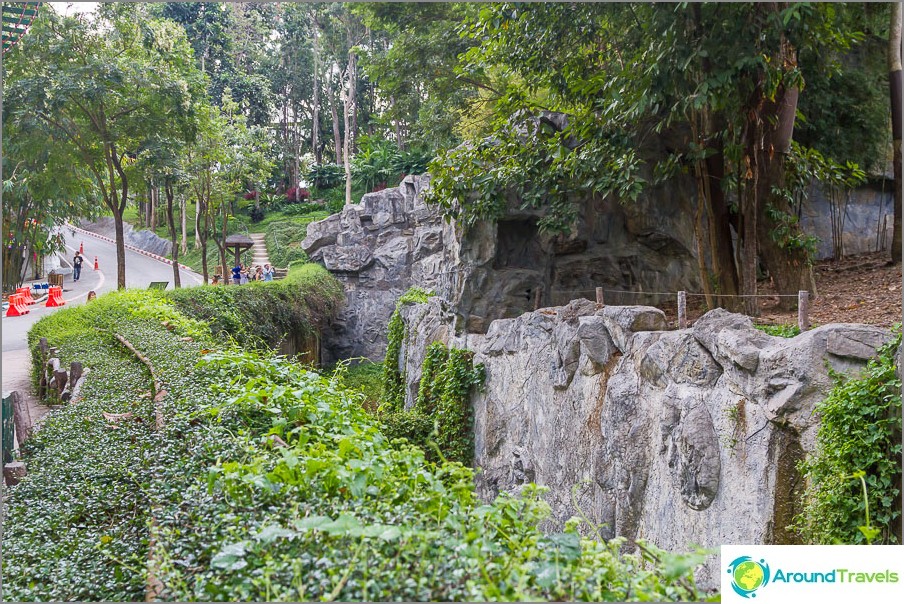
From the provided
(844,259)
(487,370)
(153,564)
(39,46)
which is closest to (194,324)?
(487,370)

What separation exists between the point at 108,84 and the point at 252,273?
14842 millimetres

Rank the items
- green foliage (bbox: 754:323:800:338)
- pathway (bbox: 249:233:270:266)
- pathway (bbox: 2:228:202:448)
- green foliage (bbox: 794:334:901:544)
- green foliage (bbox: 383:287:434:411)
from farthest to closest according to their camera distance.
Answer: pathway (bbox: 249:233:270:266), green foliage (bbox: 383:287:434:411), pathway (bbox: 2:228:202:448), green foliage (bbox: 754:323:800:338), green foliage (bbox: 794:334:901:544)

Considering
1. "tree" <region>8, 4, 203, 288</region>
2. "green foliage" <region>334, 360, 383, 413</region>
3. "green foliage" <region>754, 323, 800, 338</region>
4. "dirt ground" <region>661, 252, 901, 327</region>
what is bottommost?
"green foliage" <region>334, 360, 383, 413</region>

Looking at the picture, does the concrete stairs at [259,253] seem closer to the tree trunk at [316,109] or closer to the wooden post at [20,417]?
the tree trunk at [316,109]

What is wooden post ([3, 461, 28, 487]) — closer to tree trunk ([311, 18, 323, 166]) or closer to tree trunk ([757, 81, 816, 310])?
tree trunk ([757, 81, 816, 310])

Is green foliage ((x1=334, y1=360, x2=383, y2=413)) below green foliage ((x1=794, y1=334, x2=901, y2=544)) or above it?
below

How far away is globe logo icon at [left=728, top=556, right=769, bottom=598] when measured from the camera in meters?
3.12

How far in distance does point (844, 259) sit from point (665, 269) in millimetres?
3598

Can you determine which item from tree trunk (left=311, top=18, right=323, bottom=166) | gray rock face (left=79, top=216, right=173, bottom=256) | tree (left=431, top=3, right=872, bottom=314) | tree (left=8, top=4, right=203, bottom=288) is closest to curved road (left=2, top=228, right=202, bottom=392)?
gray rock face (left=79, top=216, right=173, bottom=256)

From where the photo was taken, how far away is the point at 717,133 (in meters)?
9.84

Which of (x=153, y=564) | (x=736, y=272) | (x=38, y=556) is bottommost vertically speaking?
(x=38, y=556)

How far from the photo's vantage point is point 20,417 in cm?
750

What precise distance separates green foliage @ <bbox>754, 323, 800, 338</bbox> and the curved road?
11281 mm

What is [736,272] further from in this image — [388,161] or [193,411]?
[388,161]
